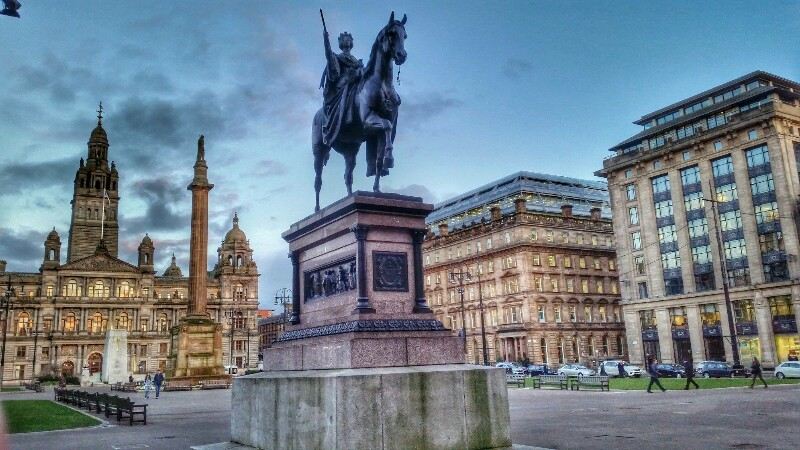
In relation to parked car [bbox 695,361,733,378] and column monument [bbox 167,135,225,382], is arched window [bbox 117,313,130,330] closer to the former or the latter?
column monument [bbox 167,135,225,382]

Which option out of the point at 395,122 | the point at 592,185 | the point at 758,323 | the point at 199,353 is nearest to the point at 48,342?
the point at 199,353

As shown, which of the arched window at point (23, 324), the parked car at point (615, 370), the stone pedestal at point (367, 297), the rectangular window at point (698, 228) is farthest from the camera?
the arched window at point (23, 324)

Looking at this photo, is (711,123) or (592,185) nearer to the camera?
(711,123)

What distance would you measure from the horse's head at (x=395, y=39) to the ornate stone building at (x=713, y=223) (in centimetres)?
5075

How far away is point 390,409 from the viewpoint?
8.62 metres

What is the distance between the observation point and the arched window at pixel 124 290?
382 feet

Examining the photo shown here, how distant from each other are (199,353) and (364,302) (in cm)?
5204

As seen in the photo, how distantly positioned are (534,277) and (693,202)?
22.3 metres

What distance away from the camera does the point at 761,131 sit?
59.2m

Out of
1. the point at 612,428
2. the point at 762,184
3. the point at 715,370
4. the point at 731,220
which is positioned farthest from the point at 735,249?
the point at 612,428

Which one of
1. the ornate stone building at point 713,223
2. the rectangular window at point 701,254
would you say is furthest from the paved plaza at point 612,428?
the rectangular window at point 701,254

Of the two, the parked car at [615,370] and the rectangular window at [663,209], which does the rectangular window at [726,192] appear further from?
the parked car at [615,370]

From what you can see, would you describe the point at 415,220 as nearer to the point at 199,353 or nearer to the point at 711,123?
the point at 199,353

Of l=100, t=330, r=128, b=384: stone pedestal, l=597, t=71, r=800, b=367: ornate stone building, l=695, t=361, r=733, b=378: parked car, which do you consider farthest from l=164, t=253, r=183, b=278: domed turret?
l=695, t=361, r=733, b=378: parked car
